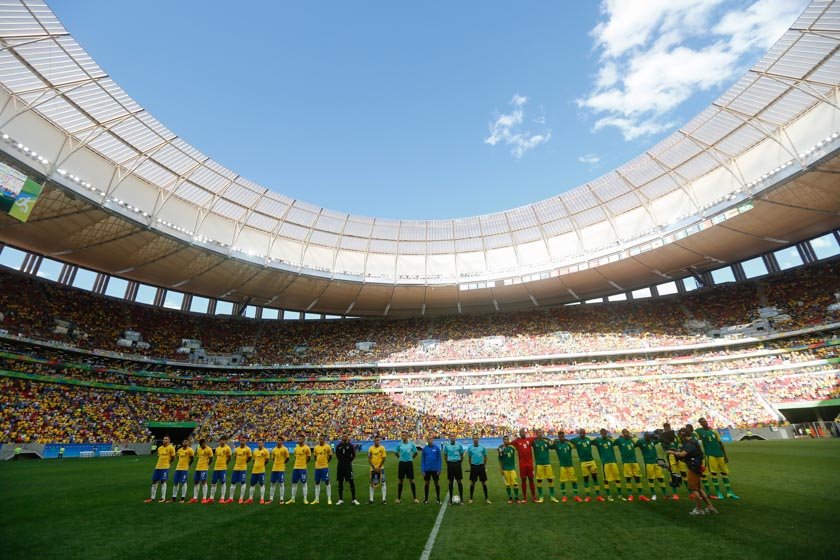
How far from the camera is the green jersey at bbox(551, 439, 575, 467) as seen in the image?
9.87 meters

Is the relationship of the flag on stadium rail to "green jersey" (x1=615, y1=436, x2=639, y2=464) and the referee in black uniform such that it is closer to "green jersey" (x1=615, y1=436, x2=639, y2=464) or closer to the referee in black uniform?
the referee in black uniform

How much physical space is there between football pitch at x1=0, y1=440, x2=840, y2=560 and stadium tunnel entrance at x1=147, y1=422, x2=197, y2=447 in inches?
873

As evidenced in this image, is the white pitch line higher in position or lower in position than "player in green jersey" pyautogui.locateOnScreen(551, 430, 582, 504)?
lower

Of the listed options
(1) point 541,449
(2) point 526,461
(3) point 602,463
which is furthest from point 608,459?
(2) point 526,461

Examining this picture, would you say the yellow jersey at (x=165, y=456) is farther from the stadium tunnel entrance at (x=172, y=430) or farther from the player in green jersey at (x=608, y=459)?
the stadium tunnel entrance at (x=172, y=430)

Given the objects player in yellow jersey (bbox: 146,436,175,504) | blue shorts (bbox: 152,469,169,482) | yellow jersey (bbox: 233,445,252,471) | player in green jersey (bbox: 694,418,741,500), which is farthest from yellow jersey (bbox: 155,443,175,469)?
player in green jersey (bbox: 694,418,741,500)

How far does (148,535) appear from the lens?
7.47m

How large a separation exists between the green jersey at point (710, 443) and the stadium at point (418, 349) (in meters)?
0.15

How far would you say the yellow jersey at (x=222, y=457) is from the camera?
1113 cm

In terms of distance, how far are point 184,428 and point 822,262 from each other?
54.4 m

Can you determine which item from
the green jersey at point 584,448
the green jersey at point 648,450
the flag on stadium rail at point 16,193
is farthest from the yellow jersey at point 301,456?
the flag on stadium rail at point 16,193

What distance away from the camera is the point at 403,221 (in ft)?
123

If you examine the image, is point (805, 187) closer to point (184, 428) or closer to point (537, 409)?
point (537, 409)

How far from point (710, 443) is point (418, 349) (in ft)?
111
